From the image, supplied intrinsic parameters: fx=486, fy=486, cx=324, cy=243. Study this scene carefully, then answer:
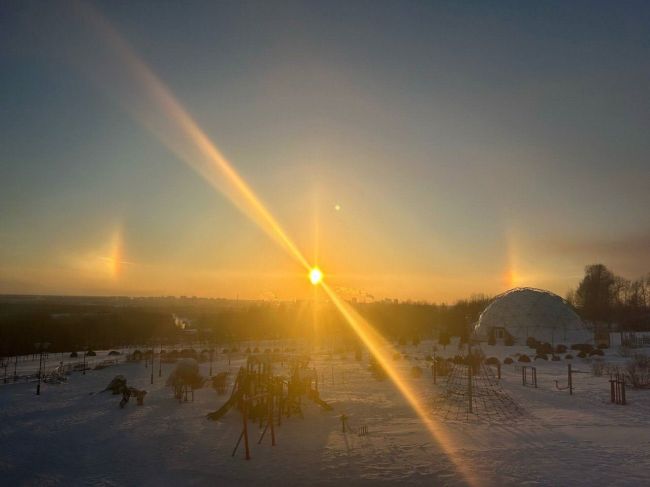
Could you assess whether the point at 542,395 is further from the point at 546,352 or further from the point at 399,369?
the point at 546,352

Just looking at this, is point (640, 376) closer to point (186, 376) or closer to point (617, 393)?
point (617, 393)

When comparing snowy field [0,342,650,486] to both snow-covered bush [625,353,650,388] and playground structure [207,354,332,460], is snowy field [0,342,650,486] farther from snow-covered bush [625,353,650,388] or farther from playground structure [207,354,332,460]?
snow-covered bush [625,353,650,388]

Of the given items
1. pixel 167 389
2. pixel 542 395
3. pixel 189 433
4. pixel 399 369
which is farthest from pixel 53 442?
pixel 399 369

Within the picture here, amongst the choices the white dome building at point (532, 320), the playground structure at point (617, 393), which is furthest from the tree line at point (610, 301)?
the playground structure at point (617, 393)

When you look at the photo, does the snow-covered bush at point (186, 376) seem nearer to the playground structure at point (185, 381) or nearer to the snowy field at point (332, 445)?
the playground structure at point (185, 381)

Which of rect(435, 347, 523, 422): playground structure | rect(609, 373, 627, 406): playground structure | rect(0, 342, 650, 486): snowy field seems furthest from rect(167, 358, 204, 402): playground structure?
rect(609, 373, 627, 406): playground structure
